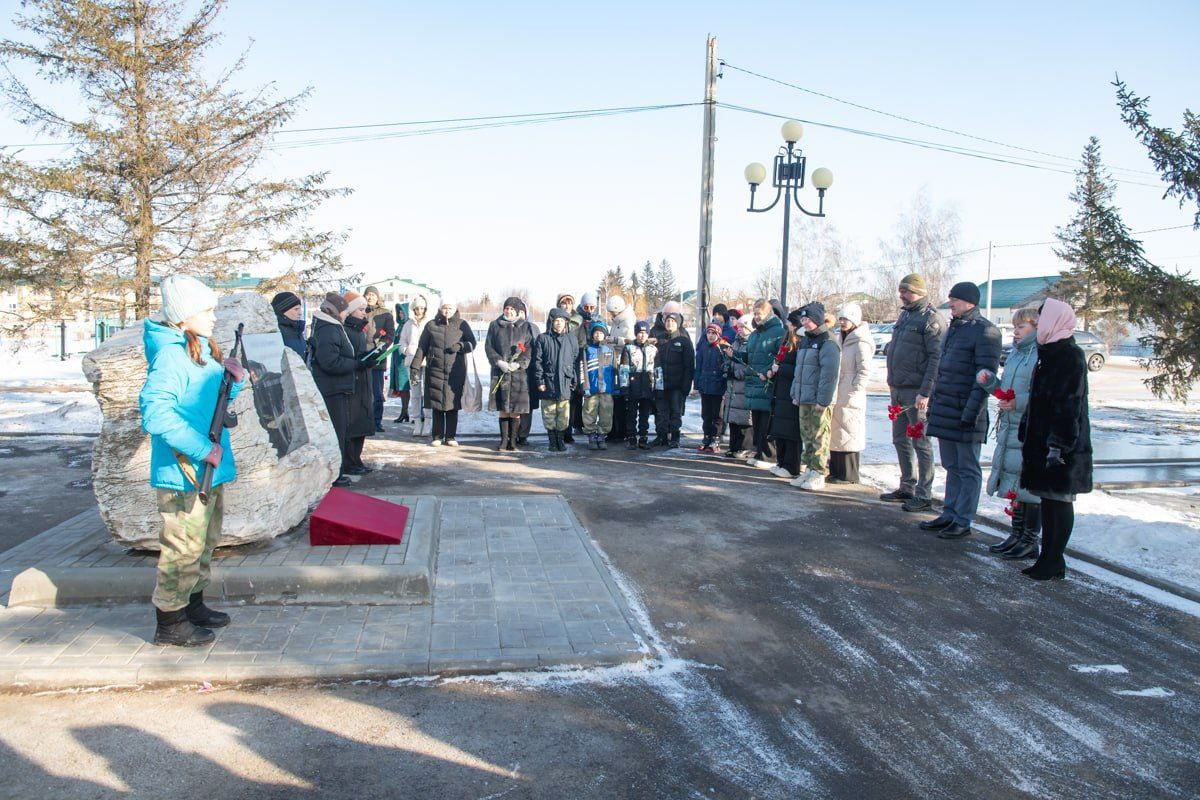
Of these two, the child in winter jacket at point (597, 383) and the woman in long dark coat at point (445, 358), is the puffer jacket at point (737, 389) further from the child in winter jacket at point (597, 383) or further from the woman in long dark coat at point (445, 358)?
the woman in long dark coat at point (445, 358)

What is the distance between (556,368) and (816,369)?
347 centimetres

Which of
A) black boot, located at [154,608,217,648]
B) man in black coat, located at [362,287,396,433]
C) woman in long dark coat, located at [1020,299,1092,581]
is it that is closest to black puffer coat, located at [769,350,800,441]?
woman in long dark coat, located at [1020,299,1092,581]

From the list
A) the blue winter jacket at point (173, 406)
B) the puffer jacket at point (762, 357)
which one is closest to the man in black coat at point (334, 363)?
the blue winter jacket at point (173, 406)

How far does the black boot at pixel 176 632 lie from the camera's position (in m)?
4.07

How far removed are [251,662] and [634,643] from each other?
6.54 ft

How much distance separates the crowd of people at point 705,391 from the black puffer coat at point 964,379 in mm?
13

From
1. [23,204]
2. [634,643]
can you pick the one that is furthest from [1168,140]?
[23,204]

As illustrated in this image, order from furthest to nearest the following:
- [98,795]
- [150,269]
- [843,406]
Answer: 1. [150,269]
2. [843,406]
3. [98,795]

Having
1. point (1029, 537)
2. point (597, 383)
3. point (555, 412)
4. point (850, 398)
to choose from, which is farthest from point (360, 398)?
point (1029, 537)

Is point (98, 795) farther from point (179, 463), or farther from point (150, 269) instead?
point (150, 269)

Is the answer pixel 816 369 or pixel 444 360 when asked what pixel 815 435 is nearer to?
pixel 816 369

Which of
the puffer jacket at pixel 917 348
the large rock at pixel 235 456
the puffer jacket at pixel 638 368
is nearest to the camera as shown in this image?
the large rock at pixel 235 456

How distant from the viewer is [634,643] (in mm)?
4340

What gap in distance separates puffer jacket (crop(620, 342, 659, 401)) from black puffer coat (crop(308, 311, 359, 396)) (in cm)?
384
